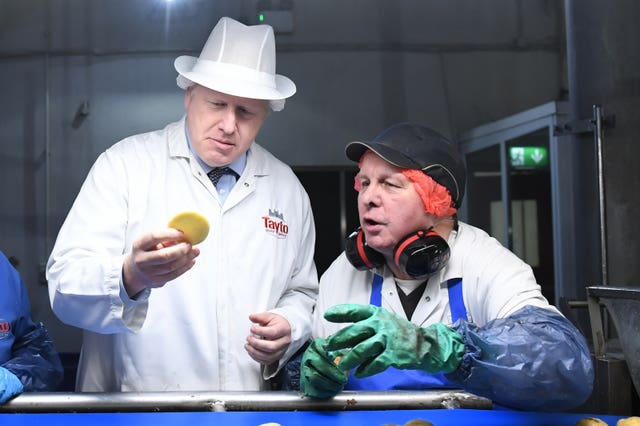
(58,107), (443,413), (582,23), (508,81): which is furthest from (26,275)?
(443,413)

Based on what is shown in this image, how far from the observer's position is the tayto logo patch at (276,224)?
2.46 metres

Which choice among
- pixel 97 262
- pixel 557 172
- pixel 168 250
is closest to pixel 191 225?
pixel 168 250

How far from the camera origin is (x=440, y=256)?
209 cm

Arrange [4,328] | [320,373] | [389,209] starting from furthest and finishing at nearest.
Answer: [4,328] → [389,209] → [320,373]

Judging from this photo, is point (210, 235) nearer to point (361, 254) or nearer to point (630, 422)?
point (361, 254)

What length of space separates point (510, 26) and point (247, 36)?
16.9ft

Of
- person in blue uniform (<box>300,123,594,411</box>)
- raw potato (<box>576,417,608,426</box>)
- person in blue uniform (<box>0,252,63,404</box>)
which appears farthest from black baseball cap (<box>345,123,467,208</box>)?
person in blue uniform (<box>0,252,63,404</box>)

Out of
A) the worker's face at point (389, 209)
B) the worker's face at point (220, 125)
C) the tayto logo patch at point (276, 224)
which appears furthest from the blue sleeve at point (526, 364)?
the worker's face at point (220, 125)

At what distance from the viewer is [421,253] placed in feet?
6.70

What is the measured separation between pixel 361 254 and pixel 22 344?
111 centimetres

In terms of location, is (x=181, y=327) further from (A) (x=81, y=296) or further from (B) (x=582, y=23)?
(B) (x=582, y=23)

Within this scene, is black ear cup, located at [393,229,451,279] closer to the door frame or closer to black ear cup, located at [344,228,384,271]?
black ear cup, located at [344,228,384,271]

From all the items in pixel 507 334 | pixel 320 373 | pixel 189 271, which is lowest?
pixel 320 373

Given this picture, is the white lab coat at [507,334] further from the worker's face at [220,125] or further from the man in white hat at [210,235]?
the worker's face at [220,125]
